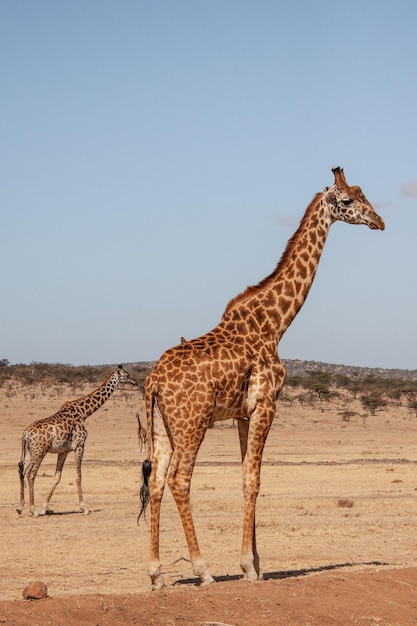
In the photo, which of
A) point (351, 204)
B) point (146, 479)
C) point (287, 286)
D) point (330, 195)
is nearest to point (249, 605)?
point (146, 479)

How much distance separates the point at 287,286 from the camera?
12406 mm

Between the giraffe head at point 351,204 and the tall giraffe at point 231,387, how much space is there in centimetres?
1

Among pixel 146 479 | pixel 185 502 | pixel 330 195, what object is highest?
pixel 330 195

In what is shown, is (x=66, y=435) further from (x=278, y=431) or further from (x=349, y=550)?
(x=278, y=431)

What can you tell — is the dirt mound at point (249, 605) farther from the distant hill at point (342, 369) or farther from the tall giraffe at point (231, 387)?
the distant hill at point (342, 369)

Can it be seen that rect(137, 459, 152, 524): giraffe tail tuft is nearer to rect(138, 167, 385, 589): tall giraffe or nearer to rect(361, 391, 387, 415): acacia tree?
rect(138, 167, 385, 589): tall giraffe

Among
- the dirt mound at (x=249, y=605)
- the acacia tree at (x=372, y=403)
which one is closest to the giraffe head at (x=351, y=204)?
the dirt mound at (x=249, y=605)

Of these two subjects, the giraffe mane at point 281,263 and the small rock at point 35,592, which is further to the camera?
the giraffe mane at point 281,263

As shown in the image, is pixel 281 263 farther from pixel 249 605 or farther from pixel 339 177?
pixel 249 605

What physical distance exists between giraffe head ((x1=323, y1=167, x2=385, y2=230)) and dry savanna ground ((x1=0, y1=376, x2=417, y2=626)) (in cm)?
406

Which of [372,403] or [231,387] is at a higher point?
[231,387]

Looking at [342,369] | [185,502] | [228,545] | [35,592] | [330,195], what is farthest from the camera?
[342,369]

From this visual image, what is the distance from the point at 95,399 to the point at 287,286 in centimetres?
1092

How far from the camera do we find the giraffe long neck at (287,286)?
1206 cm
